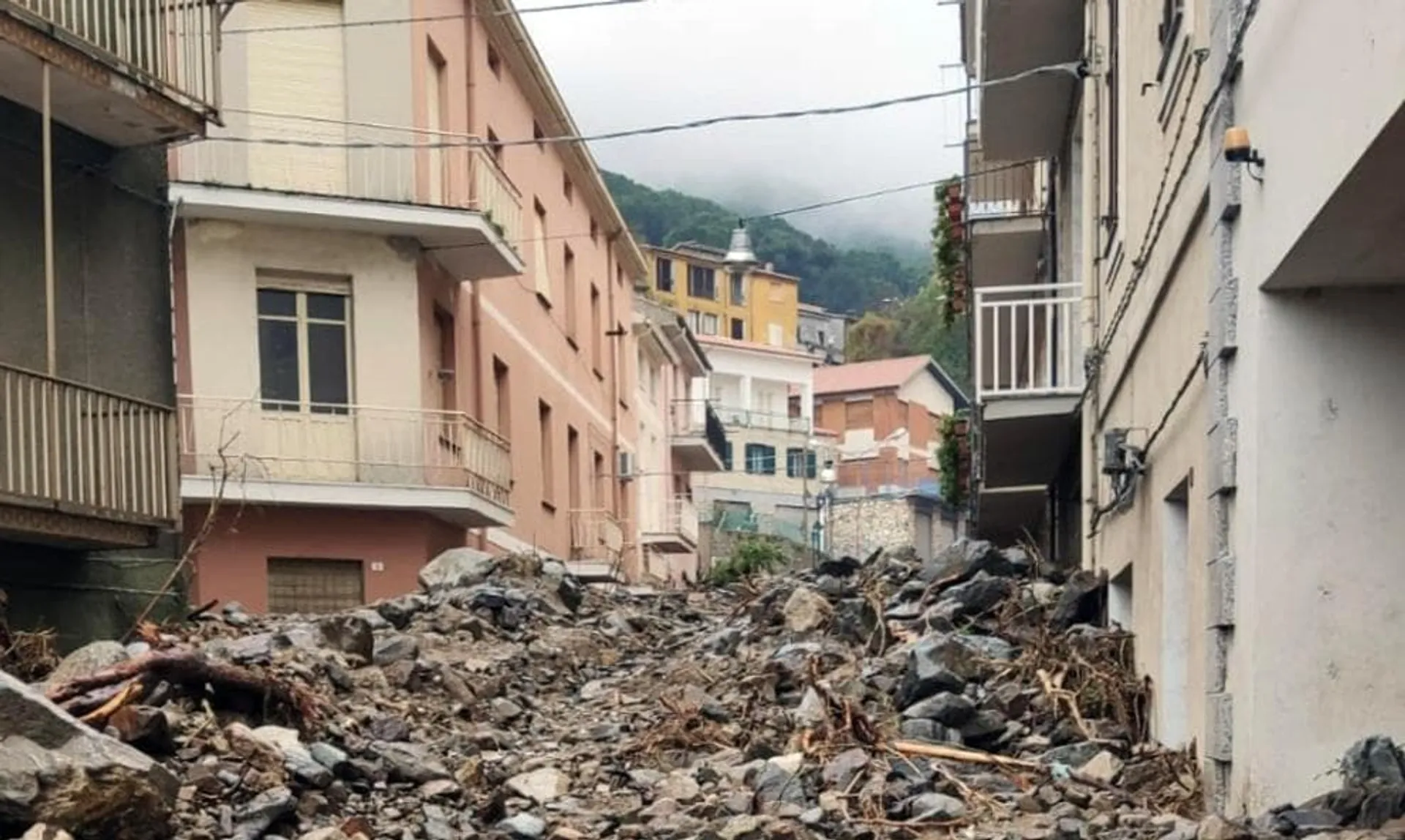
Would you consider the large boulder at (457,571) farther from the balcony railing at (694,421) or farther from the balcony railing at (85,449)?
the balcony railing at (694,421)

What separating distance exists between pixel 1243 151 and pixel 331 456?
46.9 feet

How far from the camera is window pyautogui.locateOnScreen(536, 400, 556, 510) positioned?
2609cm

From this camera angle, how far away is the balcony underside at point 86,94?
1039cm

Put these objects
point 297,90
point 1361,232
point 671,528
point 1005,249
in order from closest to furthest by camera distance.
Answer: point 1361,232 → point 297,90 → point 1005,249 → point 671,528

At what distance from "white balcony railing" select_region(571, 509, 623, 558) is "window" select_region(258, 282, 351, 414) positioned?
9.60 m

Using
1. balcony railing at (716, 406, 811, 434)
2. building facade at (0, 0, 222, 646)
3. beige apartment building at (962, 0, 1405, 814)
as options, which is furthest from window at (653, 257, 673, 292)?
beige apartment building at (962, 0, 1405, 814)

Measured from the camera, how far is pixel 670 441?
4212 centimetres

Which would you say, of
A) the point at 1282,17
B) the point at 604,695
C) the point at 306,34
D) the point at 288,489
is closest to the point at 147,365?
the point at 604,695

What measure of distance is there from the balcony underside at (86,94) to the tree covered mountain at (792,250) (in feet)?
262

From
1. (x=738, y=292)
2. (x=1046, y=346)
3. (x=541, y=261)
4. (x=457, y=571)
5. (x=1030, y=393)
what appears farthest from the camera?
(x=738, y=292)

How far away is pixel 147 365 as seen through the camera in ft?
Result: 40.5

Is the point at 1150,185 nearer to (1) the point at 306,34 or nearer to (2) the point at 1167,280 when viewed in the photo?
(2) the point at 1167,280

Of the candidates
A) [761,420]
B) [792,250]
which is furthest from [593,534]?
[792,250]

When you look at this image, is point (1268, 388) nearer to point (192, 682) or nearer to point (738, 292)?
point (192, 682)
